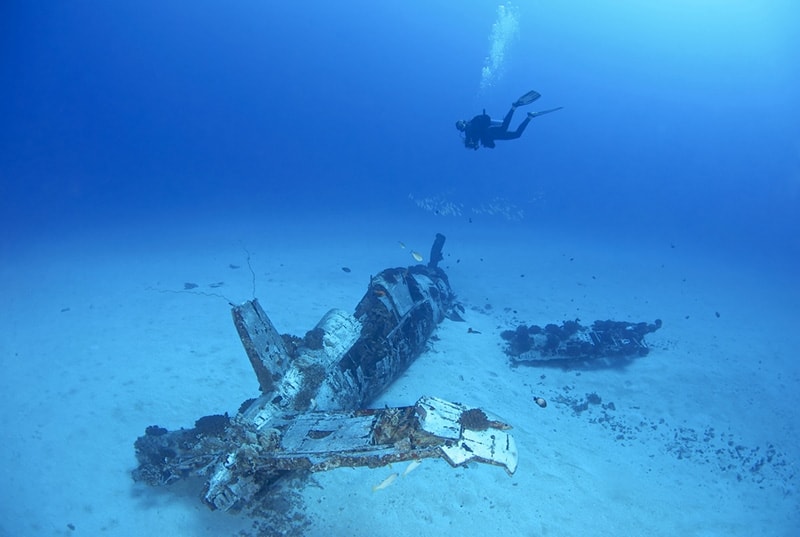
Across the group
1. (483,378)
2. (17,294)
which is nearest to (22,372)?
(17,294)

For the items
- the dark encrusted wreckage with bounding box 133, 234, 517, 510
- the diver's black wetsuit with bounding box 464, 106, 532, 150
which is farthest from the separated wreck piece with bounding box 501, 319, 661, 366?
the diver's black wetsuit with bounding box 464, 106, 532, 150

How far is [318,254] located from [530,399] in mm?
18321

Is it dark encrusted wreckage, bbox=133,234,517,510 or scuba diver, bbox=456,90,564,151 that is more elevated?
scuba diver, bbox=456,90,564,151

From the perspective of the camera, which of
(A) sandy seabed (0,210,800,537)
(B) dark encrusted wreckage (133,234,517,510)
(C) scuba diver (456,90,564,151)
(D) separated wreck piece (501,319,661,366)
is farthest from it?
(C) scuba diver (456,90,564,151)

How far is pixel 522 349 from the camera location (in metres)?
14.0

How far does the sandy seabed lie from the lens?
7.77m

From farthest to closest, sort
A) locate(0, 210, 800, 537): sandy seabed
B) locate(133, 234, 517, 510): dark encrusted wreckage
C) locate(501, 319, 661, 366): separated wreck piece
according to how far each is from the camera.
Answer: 1. locate(501, 319, 661, 366): separated wreck piece
2. locate(0, 210, 800, 537): sandy seabed
3. locate(133, 234, 517, 510): dark encrusted wreckage

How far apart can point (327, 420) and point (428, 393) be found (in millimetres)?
5459

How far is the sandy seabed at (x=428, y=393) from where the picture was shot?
7.77 meters

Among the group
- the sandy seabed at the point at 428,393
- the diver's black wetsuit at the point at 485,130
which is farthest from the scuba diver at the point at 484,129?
the sandy seabed at the point at 428,393

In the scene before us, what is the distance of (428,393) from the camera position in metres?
11.2

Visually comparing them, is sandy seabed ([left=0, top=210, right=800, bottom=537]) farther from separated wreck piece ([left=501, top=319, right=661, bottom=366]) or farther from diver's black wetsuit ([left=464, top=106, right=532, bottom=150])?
diver's black wetsuit ([left=464, top=106, right=532, bottom=150])

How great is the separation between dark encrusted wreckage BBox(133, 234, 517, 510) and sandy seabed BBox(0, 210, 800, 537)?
1.31 m

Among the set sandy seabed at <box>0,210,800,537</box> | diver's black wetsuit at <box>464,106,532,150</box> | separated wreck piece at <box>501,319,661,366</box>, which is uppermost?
diver's black wetsuit at <box>464,106,532,150</box>
